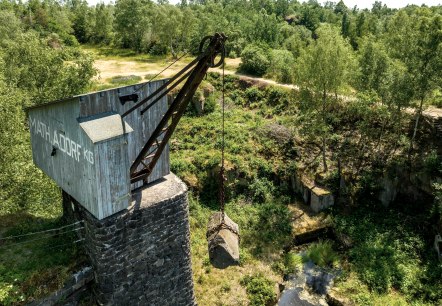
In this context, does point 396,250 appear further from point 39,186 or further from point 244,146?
point 39,186

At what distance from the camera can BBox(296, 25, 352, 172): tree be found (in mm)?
23188

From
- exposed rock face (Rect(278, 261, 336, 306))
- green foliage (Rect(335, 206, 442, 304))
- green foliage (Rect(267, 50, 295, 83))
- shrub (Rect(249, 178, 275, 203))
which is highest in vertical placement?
green foliage (Rect(267, 50, 295, 83))

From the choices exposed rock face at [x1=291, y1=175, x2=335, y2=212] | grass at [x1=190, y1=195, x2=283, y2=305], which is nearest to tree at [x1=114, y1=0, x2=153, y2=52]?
grass at [x1=190, y1=195, x2=283, y2=305]

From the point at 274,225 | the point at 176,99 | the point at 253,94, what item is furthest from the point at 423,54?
the point at 176,99

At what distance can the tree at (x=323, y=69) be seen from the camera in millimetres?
23188

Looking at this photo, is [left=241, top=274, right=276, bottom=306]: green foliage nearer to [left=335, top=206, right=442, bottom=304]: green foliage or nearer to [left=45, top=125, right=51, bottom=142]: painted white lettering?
[left=335, top=206, right=442, bottom=304]: green foliage

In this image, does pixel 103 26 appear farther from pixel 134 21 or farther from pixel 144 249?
pixel 144 249

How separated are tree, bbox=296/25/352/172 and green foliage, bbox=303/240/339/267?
21.7 ft

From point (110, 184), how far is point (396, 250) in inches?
631

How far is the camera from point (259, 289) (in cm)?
1862

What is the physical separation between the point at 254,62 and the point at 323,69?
49.3 ft

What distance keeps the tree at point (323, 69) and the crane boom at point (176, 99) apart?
1271 centimetres

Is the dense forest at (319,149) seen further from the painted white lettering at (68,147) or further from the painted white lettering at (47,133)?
the painted white lettering at (68,147)

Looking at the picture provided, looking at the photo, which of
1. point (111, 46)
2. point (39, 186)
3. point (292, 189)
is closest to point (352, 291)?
point (292, 189)
